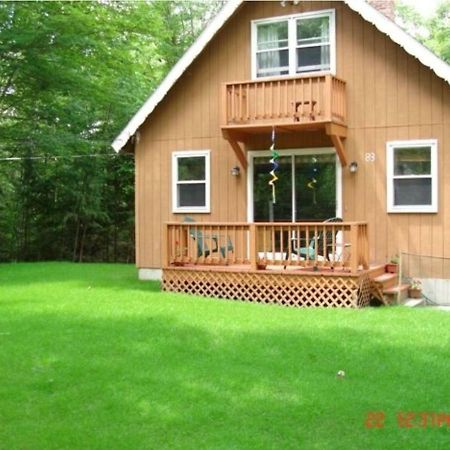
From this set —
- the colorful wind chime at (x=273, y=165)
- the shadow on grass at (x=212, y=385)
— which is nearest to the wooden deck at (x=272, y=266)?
the colorful wind chime at (x=273, y=165)

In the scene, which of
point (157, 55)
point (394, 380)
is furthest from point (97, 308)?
point (157, 55)

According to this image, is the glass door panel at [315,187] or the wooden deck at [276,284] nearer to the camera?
the wooden deck at [276,284]

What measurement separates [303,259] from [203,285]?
187cm

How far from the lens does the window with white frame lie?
42.8 feet

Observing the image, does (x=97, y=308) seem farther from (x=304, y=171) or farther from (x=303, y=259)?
(x=304, y=171)

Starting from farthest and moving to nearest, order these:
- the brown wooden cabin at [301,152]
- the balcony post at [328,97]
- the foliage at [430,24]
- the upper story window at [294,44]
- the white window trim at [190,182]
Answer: the foliage at [430,24], the white window trim at [190,182], the upper story window at [294,44], the balcony post at [328,97], the brown wooden cabin at [301,152]

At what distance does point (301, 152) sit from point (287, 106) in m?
1.42

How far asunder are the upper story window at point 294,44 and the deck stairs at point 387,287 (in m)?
4.05

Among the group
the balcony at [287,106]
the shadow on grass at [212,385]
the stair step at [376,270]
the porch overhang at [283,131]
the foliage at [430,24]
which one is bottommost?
the shadow on grass at [212,385]

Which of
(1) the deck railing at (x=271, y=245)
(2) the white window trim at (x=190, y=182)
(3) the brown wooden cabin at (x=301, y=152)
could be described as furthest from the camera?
(2) the white window trim at (x=190, y=182)

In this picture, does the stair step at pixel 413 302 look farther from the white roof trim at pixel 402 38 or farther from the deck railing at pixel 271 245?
the white roof trim at pixel 402 38

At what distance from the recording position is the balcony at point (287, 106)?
1294cm

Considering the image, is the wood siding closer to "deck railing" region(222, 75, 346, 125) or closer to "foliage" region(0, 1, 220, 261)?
"deck railing" region(222, 75, 346, 125)

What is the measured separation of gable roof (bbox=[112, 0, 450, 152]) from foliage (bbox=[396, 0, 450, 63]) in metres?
22.2
